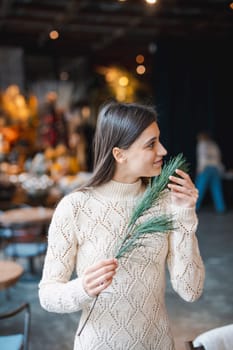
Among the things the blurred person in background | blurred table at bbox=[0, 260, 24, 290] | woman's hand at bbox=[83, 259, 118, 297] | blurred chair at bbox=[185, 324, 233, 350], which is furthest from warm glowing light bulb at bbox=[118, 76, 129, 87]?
woman's hand at bbox=[83, 259, 118, 297]

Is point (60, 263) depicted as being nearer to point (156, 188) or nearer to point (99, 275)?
point (99, 275)

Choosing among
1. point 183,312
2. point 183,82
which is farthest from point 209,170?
point 183,312

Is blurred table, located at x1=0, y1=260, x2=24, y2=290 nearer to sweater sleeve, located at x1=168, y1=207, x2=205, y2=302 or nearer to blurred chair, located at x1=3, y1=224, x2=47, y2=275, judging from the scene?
blurred chair, located at x1=3, y1=224, x2=47, y2=275

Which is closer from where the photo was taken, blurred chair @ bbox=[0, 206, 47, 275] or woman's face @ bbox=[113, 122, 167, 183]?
woman's face @ bbox=[113, 122, 167, 183]

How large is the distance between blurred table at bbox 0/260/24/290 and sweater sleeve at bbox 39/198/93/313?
200cm

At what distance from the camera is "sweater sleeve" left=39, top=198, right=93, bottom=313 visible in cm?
138

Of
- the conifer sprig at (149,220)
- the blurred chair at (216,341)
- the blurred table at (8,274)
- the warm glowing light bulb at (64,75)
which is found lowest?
the blurred table at (8,274)

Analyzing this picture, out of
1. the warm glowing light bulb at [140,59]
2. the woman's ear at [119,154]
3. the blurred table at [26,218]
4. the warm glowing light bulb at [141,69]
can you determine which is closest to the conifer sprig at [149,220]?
the woman's ear at [119,154]

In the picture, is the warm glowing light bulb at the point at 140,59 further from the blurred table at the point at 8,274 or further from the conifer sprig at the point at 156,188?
the conifer sprig at the point at 156,188

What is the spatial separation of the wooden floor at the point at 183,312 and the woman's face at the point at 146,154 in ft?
5.81

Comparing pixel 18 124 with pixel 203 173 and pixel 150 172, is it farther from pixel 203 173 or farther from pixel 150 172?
pixel 150 172

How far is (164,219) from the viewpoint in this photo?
1375mm

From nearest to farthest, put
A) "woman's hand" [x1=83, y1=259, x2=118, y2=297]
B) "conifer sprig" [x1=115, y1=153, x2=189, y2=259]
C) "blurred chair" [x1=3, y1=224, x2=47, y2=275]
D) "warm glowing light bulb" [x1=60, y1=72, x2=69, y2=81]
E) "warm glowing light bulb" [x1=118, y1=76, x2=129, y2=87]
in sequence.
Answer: "woman's hand" [x1=83, y1=259, x2=118, y2=297] → "conifer sprig" [x1=115, y1=153, x2=189, y2=259] → "blurred chair" [x1=3, y1=224, x2=47, y2=275] → "warm glowing light bulb" [x1=118, y1=76, x2=129, y2=87] → "warm glowing light bulb" [x1=60, y1=72, x2=69, y2=81]

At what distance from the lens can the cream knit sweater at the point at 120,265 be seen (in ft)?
4.68
